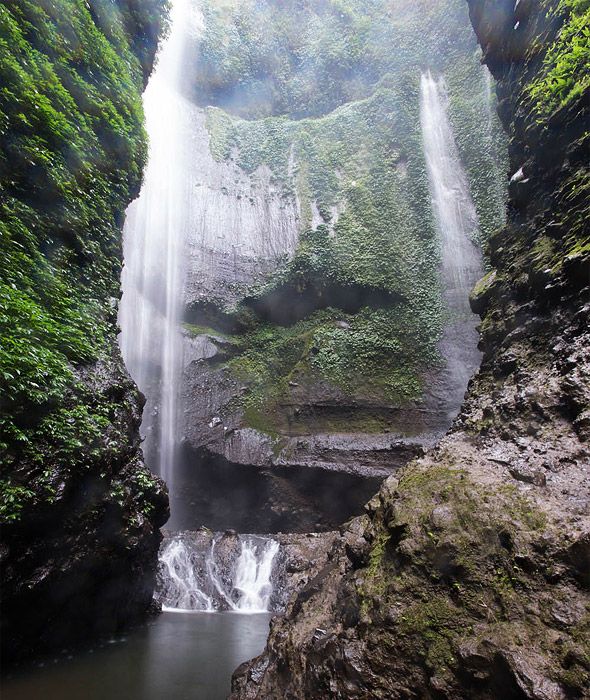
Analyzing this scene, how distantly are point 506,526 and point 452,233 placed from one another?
52.2 feet

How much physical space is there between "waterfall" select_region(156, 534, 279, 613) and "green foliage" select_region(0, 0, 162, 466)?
4778 millimetres

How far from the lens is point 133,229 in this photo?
16.8 meters

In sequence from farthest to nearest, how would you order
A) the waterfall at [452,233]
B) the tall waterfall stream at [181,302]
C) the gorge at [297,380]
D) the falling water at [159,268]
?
the waterfall at [452,233] < the falling water at [159,268] < the tall waterfall stream at [181,302] < the gorge at [297,380]

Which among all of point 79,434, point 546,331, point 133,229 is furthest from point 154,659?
point 133,229

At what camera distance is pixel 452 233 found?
16797 millimetres

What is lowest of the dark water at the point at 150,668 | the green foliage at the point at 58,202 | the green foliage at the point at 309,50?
the dark water at the point at 150,668

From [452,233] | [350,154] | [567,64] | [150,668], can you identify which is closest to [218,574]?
[150,668]

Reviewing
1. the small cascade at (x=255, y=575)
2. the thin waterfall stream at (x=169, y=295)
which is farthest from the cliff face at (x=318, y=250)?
the small cascade at (x=255, y=575)

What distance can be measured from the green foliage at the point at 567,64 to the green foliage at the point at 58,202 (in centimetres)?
717

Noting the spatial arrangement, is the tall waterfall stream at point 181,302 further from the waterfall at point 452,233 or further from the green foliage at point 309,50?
the green foliage at point 309,50

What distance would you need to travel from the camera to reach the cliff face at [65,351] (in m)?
4.85

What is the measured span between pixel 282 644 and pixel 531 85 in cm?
776

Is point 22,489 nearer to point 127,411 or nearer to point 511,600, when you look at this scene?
point 127,411

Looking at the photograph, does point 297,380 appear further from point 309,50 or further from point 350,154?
point 309,50
